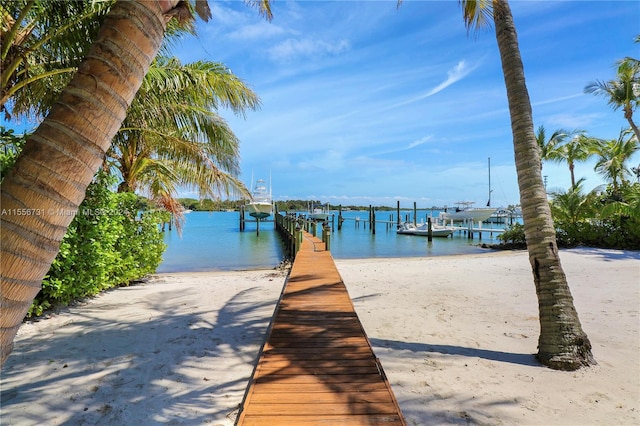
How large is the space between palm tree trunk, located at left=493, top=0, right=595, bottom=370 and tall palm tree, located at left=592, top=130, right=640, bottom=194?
18923 mm

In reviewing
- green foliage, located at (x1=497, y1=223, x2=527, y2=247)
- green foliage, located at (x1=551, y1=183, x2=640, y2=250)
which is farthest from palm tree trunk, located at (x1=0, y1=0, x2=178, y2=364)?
green foliage, located at (x1=497, y1=223, x2=527, y2=247)

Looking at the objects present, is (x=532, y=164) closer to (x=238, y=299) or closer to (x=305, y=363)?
(x=305, y=363)

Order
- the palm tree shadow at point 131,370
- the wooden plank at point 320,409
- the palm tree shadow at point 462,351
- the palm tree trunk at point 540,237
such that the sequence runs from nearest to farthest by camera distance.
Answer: the wooden plank at point 320,409 < the palm tree shadow at point 131,370 < the palm tree trunk at point 540,237 < the palm tree shadow at point 462,351

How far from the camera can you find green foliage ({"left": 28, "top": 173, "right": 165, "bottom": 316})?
557cm

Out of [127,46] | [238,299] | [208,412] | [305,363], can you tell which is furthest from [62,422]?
[238,299]

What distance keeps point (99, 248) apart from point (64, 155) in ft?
19.5

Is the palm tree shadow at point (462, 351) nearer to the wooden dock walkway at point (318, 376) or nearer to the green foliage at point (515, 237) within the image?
the wooden dock walkway at point (318, 376)

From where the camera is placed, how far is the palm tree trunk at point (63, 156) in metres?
1.19

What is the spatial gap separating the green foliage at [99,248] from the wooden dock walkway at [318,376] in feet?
12.1

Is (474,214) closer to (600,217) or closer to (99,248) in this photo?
(600,217)

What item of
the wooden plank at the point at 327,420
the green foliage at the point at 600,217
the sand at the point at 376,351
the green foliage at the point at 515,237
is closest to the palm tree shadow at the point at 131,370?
the sand at the point at 376,351

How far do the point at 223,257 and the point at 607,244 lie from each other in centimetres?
1984

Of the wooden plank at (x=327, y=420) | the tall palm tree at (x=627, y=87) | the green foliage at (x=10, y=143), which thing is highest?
the tall palm tree at (x=627, y=87)

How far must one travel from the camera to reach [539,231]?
420 centimetres
